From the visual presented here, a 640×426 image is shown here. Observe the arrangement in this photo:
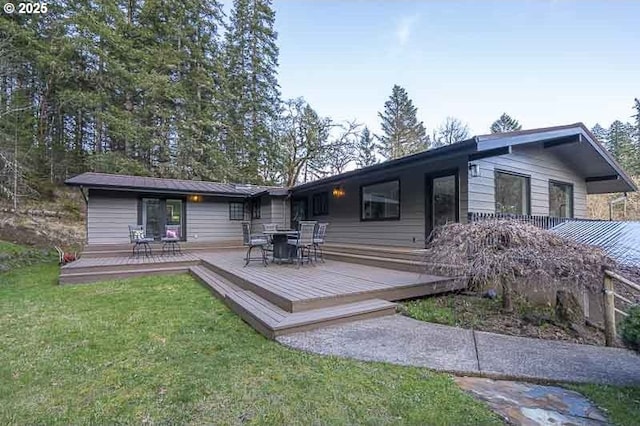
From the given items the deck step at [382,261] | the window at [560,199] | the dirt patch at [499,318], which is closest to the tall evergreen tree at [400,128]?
the window at [560,199]

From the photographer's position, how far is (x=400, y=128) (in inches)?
1060

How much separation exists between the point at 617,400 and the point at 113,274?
331 inches

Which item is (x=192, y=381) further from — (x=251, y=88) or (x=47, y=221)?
(x=251, y=88)

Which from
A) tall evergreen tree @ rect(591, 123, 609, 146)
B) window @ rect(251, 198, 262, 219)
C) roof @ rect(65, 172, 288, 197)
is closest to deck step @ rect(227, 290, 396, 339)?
roof @ rect(65, 172, 288, 197)

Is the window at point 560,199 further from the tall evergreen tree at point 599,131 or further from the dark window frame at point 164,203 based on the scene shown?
the tall evergreen tree at point 599,131

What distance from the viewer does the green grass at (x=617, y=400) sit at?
80.0 inches

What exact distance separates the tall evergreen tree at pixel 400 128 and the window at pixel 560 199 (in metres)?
17.7

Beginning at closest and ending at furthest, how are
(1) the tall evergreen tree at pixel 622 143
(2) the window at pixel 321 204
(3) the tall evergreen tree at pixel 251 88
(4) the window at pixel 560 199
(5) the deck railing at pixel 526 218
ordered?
(5) the deck railing at pixel 526 218, (4) the window at pixel 560 199, (2) the window at pixel 321 204, (3) the tall evergreen tree at pixel 251 88, (1) the tall evergreen tree at pixel 622 143

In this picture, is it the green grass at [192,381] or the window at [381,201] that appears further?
the window at [381,201]

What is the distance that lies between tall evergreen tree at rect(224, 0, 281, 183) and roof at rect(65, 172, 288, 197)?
269 inches

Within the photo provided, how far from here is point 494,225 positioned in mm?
4262

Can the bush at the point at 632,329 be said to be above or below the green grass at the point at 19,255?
above

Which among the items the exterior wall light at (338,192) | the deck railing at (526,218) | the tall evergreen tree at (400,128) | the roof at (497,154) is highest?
the tall evergreen tree at (400,128)

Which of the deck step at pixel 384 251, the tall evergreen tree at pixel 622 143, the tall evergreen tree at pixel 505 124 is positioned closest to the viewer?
the deck step at pixel 384 251
